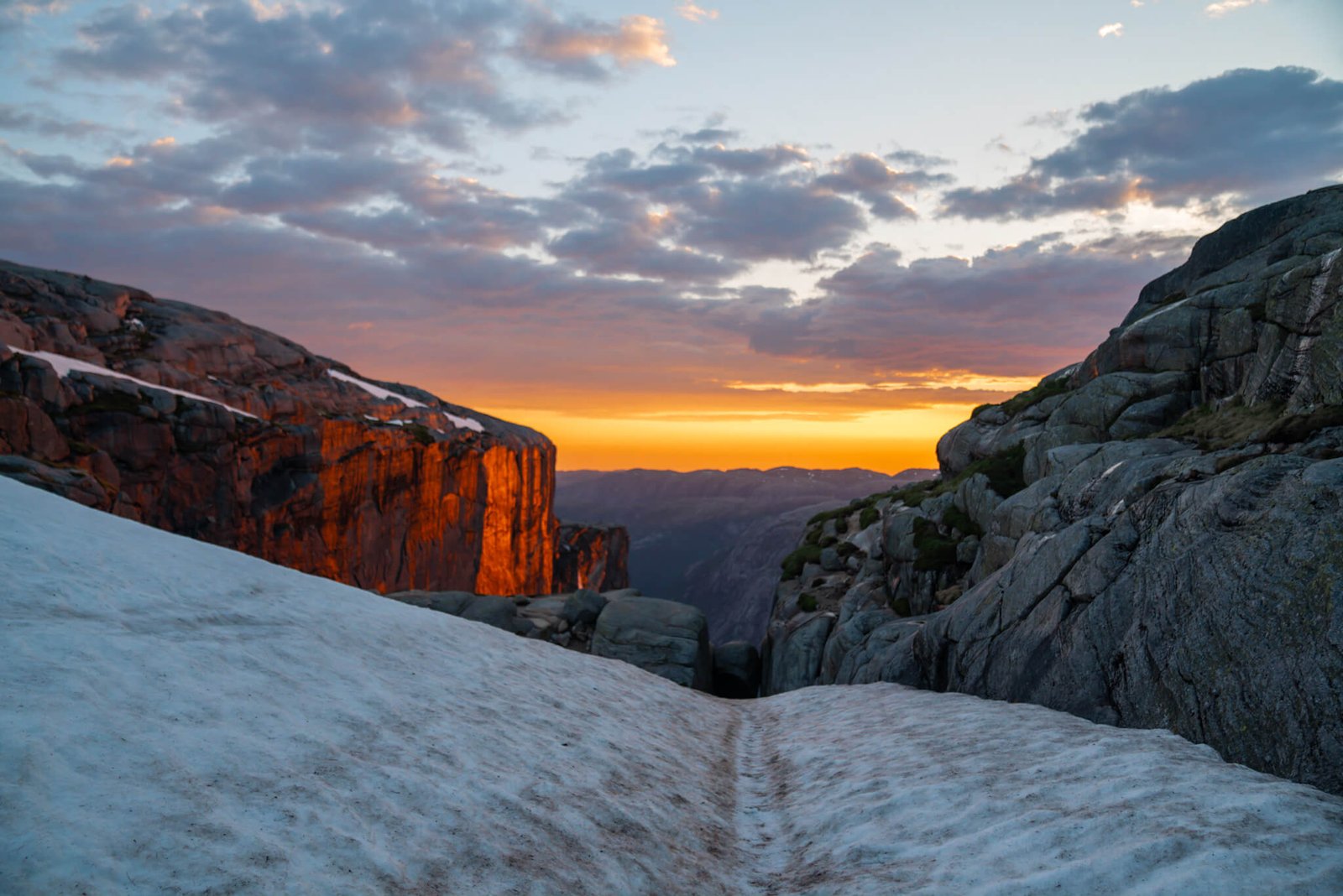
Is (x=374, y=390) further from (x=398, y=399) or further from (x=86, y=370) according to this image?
(x=86, y=370)

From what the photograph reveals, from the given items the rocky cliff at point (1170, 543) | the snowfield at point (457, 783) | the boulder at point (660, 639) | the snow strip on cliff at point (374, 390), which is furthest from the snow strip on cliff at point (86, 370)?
the rocky cliff at point (1170, 543)

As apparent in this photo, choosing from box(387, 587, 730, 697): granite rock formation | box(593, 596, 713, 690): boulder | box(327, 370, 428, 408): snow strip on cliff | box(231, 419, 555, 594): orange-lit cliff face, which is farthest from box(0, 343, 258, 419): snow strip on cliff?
box(593, 596, 713, 690): boulder

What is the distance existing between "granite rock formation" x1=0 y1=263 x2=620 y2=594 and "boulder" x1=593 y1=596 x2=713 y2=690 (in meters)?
26.4

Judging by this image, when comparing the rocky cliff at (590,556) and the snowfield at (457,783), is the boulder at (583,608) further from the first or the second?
the rocky cliff at (590,556)

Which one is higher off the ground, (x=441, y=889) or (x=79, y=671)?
(x=79, y=671)

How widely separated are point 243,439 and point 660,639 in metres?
56.8

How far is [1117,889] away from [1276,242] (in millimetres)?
28663

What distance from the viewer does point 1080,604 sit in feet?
46.7

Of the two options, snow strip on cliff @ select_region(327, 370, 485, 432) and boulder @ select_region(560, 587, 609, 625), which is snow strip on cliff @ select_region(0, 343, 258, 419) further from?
boulder @ select_region(560, 587, 609, 625)

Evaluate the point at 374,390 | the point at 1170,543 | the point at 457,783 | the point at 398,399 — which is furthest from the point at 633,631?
the point at 374,390

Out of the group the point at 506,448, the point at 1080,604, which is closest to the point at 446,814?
the point at 1080,604

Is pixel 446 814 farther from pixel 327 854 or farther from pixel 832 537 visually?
pixel 832 537

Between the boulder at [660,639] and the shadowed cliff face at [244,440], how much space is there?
26764 millimetres

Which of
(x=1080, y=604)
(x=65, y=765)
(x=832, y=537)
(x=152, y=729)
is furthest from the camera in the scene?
(x=832, y=537)
